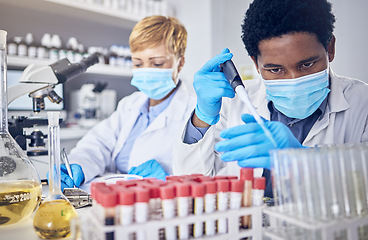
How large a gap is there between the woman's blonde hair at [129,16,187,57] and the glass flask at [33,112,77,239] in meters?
1.31

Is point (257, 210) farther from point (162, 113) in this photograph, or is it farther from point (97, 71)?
point (97, 71)

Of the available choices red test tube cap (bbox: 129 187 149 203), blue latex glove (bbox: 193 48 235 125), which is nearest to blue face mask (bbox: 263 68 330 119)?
blue latex glove (bbox: 193 48 235 125)

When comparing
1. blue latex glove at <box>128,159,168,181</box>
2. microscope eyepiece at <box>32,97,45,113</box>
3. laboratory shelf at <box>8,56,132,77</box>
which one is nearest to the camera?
microscope eyepiece at <box>32,97,45,113</box>

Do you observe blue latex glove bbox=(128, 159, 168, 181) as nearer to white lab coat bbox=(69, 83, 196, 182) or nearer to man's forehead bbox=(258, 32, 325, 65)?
white lab coat bbox=(69, 83, 196, 182)

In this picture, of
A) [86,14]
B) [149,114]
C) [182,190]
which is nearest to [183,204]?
[182,190]

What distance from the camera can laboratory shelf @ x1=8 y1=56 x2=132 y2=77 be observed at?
2.58 meters

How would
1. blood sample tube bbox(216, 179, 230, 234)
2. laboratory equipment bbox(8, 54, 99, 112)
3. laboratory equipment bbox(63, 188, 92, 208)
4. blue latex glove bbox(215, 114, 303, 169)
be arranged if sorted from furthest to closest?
laboratory equipment bbox(8, 54, 99, 112) < laboratory equipment bbox(63, 188, 92, 208) < blue latex glove bbox(215, 114, 303, 169) < blood sample tube bbox(216, 179, 230, 234)

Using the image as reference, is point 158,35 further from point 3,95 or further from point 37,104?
point 3,95

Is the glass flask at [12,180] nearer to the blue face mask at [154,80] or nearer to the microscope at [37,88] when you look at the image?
the microscope at [37,88]

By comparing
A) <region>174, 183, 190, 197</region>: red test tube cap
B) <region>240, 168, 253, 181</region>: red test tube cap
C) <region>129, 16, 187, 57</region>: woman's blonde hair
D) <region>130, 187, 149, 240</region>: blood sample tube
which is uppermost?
<region>129, 16, 187, 57</region>: woman's blonde hair

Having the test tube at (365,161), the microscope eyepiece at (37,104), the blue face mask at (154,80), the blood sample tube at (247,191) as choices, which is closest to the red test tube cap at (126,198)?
the blood sample tube at (247,191)

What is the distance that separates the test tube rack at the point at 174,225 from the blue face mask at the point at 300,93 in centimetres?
60

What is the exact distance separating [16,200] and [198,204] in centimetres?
54

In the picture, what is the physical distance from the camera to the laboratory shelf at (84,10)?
279 centimetres
